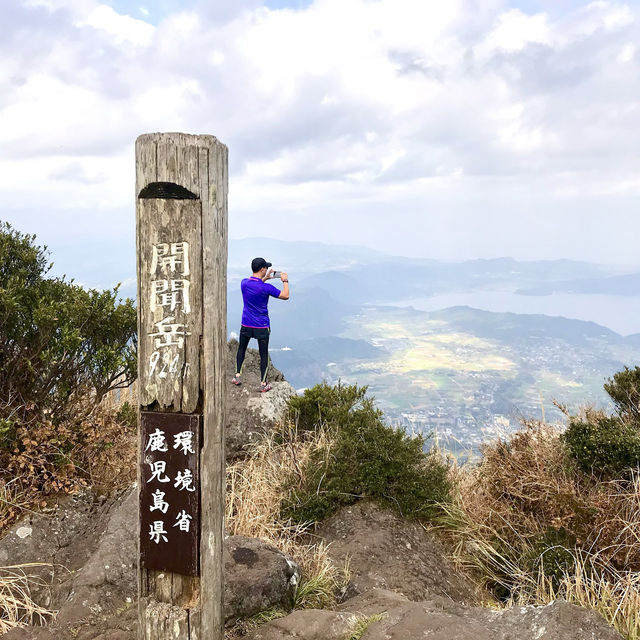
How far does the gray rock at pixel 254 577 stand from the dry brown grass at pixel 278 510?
10.6 inches

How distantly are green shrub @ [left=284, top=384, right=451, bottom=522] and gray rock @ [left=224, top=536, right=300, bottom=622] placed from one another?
5.83 ft

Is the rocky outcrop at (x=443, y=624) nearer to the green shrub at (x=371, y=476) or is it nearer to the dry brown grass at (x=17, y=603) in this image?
the dry brown grass at (x=17, y=603)

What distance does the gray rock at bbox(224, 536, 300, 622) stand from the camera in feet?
12.9

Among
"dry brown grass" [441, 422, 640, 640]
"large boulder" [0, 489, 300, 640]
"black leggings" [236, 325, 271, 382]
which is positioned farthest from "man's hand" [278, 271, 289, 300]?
"large boulder" [0, 489, 300, 640]

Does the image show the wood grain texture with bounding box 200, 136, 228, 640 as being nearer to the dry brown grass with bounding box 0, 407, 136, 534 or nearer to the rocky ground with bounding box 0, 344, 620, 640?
the rocky ground with bounding box 0, 344, 620, 640

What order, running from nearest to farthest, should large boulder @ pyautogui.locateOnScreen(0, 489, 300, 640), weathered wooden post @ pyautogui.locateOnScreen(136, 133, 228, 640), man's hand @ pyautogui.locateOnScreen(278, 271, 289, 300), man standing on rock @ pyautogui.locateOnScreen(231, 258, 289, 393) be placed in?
weathered wooden post @ pyautogui.locateOnScreen(136, 133, 228, 640), large boulder @ pyautogui.locateOnScreen(0, 489, 300, 640), man's hand @ pyautogui.locateOnScreen(278, 271, 289, 300), man standing on rock @ pyautogui.locateOnScreen(231, 258, 289, 393)

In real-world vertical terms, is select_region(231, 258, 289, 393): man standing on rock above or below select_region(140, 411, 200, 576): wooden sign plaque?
above

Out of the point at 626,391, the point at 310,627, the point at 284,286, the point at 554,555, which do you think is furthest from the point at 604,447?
the point at 284,286

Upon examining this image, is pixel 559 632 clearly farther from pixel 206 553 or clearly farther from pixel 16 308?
pixel 16 308

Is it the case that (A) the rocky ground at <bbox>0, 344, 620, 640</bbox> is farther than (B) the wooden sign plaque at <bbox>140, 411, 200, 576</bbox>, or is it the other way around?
(A) the rocky ground at <bbox>0, 344, 620, 640</bbox>

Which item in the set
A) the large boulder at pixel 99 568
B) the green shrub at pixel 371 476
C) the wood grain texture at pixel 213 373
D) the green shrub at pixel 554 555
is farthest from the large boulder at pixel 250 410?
the wood grain texture at pixel 213 373

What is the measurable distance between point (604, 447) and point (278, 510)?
3.70 metres

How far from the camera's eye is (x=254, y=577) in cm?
410

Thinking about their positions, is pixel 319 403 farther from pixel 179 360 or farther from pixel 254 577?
pixel 179 360
